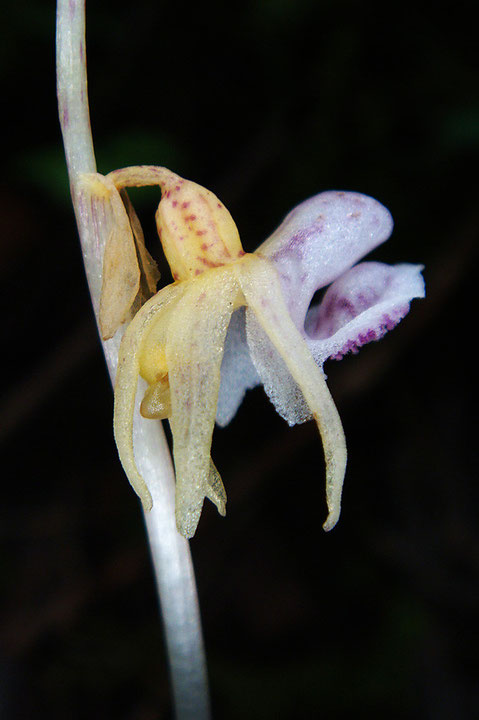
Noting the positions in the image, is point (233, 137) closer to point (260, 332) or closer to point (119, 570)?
point (119, 570)

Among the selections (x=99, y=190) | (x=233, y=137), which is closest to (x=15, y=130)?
(x=233, y=137)

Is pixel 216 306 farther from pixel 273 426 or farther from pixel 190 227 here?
pixel 273 426

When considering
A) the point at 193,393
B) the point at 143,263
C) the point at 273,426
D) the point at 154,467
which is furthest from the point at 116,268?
the point at 273,426

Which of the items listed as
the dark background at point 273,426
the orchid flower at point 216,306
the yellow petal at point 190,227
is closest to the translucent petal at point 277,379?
the orchid flower at point 216,306

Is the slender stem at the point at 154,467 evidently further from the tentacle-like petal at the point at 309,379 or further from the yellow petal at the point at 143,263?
the tentacle-like petal at the point at 309,379

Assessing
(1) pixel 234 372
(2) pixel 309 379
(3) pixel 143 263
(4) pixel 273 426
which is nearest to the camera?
(2) pixel 309 379

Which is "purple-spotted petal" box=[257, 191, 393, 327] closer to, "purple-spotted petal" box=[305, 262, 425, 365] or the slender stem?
"purple-spotted petal" box=[305, 262, 425, 365]
